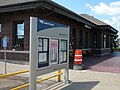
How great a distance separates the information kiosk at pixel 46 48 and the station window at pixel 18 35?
8168 mm

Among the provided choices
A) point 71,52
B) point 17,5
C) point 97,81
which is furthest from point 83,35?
point 97,81

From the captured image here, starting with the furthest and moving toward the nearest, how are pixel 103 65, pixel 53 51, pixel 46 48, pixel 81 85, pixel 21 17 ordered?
pixel 103 65 → pixel 21 17 → pixel 81 85 → pixel 53 51 → pixel 46 48

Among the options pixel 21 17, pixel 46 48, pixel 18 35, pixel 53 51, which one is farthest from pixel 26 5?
pixel 46 48

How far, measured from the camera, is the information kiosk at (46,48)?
23.1ft

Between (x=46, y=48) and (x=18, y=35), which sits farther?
(x=18, y=35)

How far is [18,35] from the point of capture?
17.9m

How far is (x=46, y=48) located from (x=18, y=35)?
10.3m

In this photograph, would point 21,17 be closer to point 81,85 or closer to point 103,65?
point 103,65

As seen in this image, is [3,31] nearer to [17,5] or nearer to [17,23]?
[17,23]

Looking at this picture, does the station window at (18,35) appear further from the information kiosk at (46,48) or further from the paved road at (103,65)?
the information kiosk at (46,48)

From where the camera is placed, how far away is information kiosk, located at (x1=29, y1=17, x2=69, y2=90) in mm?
7047

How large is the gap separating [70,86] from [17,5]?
29.4 feet

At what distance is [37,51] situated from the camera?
7.22 m

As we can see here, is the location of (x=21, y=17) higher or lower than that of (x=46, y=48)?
higher
